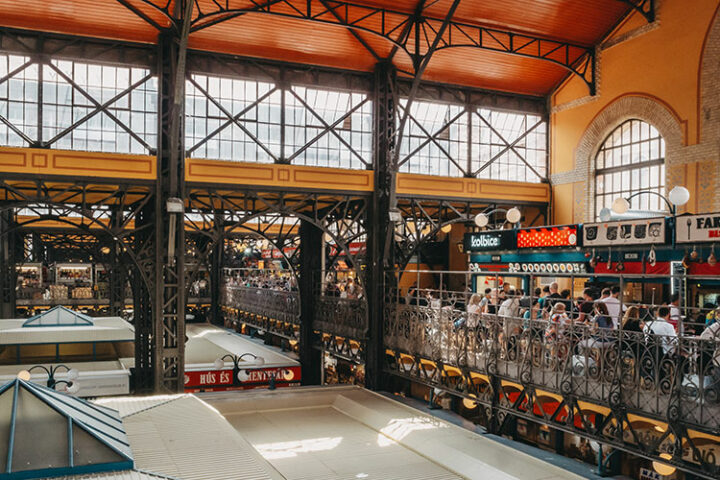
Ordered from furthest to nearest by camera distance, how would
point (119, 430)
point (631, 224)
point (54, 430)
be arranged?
point (631, 224) → point (119, 430) → point (54, 430)

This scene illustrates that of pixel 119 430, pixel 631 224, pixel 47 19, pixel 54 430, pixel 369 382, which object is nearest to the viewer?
pixel 54 430

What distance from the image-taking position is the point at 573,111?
67.3 feet

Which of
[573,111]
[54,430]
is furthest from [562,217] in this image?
[54,430]

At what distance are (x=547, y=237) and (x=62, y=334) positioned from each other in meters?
15.7

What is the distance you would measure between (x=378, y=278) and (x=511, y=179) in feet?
20.8

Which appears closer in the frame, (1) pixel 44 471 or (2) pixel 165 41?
(1) pixel 44 471

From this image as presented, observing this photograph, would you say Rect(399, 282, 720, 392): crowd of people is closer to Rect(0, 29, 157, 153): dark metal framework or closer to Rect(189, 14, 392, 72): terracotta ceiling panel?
Rect(189, 14, 392, 72): terracotta ceiling panel

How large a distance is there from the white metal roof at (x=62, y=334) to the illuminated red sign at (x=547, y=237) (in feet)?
44.6

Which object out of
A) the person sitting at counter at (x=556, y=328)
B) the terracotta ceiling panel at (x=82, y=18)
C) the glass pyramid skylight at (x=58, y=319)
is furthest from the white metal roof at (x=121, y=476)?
the glass pyramid skylight at (x=58, y=319)

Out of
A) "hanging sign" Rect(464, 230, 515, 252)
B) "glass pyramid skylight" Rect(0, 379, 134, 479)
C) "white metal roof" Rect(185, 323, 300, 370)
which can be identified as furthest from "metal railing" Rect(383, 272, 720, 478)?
"white metal roof" Rect(185, 323, 300, 370)

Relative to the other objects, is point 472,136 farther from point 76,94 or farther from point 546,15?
point 76,94

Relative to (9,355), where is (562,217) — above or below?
above

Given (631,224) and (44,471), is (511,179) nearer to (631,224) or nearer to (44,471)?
(631,224)

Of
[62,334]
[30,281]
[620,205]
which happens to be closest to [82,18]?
[62,334]
